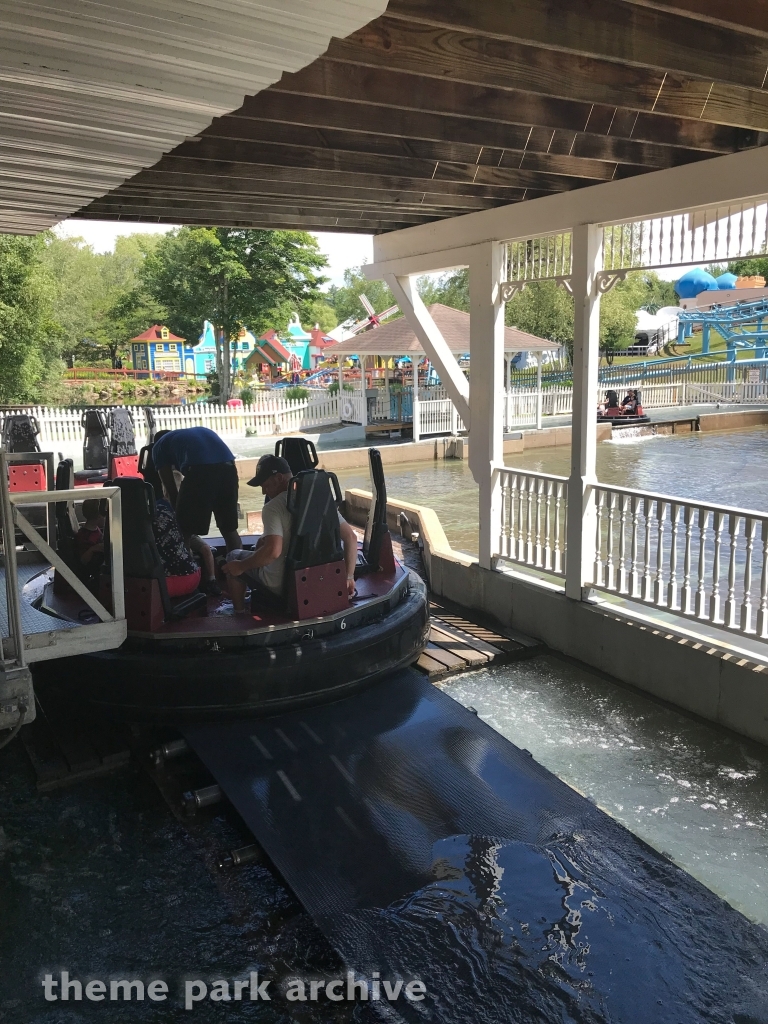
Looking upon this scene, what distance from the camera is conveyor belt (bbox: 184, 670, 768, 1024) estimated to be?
2510 millimetres

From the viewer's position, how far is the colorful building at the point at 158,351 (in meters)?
39.0

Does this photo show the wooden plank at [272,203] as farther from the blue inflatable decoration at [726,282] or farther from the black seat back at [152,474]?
the blue inflatable decoration at [726,282]

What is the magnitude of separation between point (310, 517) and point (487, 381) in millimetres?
2269

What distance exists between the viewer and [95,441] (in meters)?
10.3

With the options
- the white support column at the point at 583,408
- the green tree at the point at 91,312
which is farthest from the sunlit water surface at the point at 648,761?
the green tree at the point at 91,312

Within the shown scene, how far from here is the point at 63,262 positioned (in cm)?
4134

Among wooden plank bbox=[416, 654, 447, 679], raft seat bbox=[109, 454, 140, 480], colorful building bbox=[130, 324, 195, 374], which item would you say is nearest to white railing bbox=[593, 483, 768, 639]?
wooden plank bbox=[416, 654, 447, 679]

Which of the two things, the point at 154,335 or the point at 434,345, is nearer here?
the point at 434,345

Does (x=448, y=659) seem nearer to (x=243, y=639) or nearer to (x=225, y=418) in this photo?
(x=243, y=639)

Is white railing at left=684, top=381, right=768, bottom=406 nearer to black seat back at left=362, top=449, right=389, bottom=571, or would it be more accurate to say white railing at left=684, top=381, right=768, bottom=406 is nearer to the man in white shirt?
black seat back at left=362, top=449, right=389, bottom=571

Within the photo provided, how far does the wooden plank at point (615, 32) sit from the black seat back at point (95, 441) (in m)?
8.41

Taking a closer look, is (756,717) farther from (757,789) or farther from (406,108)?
(406,108)

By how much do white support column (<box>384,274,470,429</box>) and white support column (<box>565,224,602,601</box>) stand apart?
1.16 meters

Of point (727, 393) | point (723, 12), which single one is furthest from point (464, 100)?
point (727, 393)
